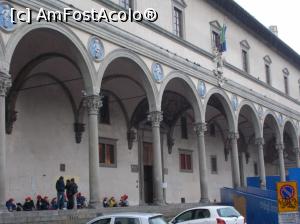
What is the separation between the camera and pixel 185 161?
3156 cm

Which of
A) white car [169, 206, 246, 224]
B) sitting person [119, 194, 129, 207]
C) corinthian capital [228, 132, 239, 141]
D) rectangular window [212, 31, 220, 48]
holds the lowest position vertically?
white car [169, 206, 246, 224]

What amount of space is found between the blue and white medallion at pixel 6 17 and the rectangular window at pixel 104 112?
10.7 meters

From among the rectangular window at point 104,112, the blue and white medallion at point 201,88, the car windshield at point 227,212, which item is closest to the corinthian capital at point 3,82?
the car windshield at point 227,212

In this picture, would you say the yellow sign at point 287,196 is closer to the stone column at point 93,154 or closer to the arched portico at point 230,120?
the stone column at point 93,154

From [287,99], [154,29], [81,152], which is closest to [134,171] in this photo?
[81,152]

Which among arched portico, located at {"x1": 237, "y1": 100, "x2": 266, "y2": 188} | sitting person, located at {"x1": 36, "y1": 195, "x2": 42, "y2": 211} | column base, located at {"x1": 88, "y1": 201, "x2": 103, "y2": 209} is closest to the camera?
column base, located at {"x1": 88, "y1": 201, "x2": 103, "y2": 209}

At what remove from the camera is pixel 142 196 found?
26.9 metres

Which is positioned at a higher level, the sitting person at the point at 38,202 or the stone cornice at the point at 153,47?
the stone cornice at the point at 153,47

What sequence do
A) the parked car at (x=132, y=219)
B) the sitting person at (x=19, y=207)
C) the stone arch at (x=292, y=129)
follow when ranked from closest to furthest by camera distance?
the parked car at (x=132, y=219) < the sitting person at (x=19, y=207) < the stone arch at (x=292, y=129)

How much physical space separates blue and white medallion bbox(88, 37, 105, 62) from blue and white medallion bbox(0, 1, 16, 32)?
3.78 metres

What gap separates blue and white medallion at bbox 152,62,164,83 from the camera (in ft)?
70.5

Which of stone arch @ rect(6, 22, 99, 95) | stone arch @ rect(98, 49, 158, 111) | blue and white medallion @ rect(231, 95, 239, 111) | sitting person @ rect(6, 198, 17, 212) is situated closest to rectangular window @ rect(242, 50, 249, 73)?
blue and white medallion @ rect(231, 95, 239, 111)

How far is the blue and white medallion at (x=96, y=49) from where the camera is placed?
58.8 feet

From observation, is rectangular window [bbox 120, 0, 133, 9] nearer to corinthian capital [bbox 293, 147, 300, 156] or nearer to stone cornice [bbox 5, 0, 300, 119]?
stone cornice [bbox 5, 0, 300, 119]
